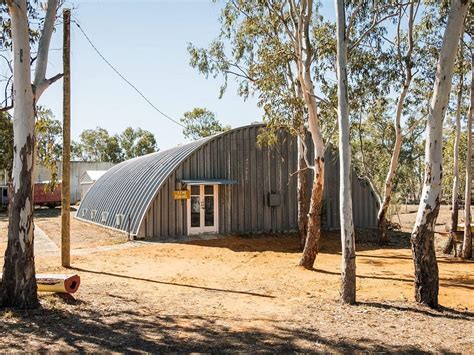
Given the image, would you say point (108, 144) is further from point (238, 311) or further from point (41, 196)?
point (238, 311)

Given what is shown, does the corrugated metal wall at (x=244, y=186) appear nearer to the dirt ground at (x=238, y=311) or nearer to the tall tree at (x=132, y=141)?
the dirt ground at (x=238, y=311)

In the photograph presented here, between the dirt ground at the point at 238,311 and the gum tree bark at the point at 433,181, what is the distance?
1.52ft

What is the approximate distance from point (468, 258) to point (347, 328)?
33.3 ft

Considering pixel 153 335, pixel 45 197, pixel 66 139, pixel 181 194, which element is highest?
pixel 66 139

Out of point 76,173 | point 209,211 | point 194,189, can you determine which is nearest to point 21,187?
point 194,189

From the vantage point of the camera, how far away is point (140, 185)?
20.0 m

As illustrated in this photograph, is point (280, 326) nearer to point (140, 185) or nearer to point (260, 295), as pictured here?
point (260, 295)

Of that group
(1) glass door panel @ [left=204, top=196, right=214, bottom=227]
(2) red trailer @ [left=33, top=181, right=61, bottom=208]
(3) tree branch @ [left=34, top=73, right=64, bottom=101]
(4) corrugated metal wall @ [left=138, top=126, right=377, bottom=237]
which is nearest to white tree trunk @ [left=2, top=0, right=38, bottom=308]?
(3) tree branch @ [left=34, top=73, right=64, bottom=101]

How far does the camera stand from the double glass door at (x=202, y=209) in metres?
19.0

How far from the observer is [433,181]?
7.84 metres

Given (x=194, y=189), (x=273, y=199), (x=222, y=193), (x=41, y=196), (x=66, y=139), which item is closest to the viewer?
(x=66, y=139)

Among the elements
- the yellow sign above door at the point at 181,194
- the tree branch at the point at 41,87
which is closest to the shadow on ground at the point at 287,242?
the yellow sign above door at the point at 181,194

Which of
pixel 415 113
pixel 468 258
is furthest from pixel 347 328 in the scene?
pixel 415 113

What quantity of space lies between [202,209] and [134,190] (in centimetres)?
357
